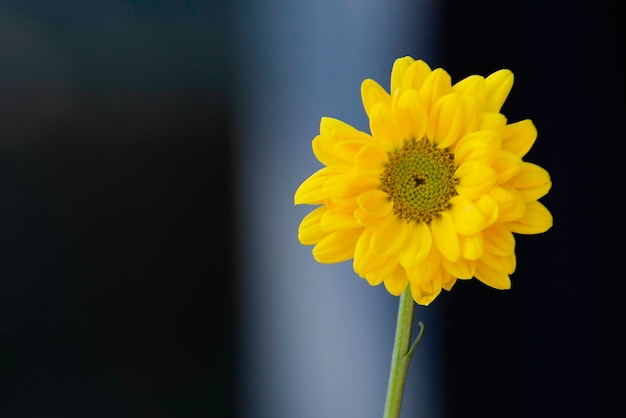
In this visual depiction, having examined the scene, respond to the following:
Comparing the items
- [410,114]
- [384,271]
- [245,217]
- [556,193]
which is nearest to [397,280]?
[384,271]

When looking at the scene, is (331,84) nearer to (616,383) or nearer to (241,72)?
(241,72)

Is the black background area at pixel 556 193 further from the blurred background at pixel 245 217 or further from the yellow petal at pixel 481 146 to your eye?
the yellow petal at pixel 481 146

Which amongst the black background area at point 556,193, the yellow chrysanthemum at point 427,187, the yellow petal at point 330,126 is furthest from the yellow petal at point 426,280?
the black background area at point 556,193

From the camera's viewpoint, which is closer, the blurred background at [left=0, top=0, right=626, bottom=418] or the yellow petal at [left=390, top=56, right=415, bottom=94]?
the yellow petal at [left=390, top=56, right=415, bottom=94]

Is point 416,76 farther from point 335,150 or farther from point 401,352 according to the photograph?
point 401,352

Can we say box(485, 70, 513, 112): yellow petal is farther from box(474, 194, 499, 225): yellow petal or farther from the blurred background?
the blurred background

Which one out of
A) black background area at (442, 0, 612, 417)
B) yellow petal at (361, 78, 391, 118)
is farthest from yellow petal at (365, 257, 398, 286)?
black background area at (442, 0, 612, 417)

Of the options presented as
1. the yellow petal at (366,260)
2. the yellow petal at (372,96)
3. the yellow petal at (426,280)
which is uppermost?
the yellow petal at (372,96)

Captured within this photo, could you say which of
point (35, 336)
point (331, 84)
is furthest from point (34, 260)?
point (331, 84)
